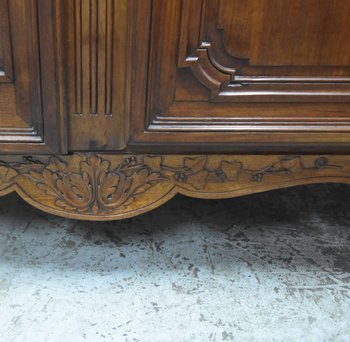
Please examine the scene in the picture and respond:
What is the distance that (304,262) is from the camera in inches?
32.1

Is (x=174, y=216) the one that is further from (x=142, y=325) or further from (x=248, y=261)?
(x=142, y=325)

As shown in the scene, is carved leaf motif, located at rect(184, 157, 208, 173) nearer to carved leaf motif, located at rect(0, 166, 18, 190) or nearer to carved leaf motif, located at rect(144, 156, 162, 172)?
carved leaf motif, located at rect(144, 156, 162, 172)

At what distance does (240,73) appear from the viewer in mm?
606

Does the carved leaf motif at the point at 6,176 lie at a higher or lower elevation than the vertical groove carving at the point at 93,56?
lower

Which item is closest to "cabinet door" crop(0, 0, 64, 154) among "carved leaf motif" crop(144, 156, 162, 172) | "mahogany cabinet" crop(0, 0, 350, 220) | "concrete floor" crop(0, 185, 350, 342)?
"mahogany cabinet" crop(0, 0, 350, 220)

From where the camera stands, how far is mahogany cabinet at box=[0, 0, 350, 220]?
0.56m

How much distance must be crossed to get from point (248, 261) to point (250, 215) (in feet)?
0.48

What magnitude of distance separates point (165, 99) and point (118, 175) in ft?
0.39

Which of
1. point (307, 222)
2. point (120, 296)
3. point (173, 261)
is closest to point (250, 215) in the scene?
point (307, 222)

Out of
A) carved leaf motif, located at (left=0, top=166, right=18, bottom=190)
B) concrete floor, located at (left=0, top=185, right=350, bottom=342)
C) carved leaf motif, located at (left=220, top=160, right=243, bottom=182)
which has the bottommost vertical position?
concrete floor, located at (left=0, top=185, right=350, bottom=342)

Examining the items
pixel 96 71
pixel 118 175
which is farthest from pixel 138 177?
pixel 96 71

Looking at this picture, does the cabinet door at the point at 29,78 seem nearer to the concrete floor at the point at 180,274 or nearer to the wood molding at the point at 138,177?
the wood molding at the point at 138,177

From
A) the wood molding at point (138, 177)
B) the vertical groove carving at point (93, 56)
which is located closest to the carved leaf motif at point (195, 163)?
the wood molding at point (138, 177)

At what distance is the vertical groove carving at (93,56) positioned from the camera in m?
0.55
